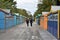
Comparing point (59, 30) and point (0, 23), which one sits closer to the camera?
point (59, 30)

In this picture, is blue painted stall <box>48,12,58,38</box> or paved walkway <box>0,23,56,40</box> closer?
blue painted stall <box>48,12,58,38</box>

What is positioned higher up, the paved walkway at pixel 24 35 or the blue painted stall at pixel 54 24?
the blue painted stall at pixel 54 24

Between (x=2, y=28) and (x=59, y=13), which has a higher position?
(x=59, y=13)

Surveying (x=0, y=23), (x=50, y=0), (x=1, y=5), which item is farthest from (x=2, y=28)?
(x=50, y=0)

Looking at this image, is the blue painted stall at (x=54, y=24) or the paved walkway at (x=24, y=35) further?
the paved walkway at (x=24, y=35)

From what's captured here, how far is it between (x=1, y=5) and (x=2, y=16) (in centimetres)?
1556

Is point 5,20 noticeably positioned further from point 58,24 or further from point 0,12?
point 58,24

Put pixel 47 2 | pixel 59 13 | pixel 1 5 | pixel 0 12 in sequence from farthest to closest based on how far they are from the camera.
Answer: pixel 47 2, pixel 1 5, pixel 0 12, pixel 59 13

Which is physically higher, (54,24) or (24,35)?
(54,24)

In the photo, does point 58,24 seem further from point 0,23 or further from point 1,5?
point 1,5

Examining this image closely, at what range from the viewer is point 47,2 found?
56.8 m

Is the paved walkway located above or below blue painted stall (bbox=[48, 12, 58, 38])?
below

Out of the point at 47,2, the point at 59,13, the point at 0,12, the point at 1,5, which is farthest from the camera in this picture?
the point at 47,2

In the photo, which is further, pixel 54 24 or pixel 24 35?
pixel 24 35
